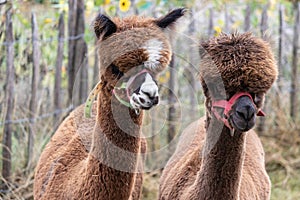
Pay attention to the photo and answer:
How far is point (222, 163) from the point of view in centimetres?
357

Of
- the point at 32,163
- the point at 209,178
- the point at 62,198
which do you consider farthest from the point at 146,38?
the point at 32,163

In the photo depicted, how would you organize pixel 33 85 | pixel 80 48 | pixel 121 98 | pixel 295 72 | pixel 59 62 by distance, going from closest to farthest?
1. pixel 121 98
2. pixel 33 85
3. pixel 59 62
4. pixel 80 48
5. pixel 295 72

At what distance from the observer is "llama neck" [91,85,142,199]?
352cm

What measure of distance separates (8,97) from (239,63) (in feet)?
8.70

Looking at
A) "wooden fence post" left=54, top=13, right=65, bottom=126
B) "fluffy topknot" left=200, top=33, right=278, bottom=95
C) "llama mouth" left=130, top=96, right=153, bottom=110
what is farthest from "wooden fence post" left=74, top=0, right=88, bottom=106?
"llama mouth" left=130, top=96, right=153, bottom=110

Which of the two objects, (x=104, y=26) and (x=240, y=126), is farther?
(x=104, y=26)

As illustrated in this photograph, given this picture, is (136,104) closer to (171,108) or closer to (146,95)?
(146,95)

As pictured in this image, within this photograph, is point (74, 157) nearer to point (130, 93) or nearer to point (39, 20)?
point (130, 93)

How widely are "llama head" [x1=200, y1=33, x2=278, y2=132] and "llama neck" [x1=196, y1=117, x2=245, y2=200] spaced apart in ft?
0.38

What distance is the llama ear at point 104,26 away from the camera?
3490mm

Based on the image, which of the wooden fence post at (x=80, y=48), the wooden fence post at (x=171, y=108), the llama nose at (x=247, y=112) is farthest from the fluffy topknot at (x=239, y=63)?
the wooden fence post at (x=171, y=108)

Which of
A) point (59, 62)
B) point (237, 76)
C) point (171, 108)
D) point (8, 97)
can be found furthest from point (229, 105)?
point (171, 108)

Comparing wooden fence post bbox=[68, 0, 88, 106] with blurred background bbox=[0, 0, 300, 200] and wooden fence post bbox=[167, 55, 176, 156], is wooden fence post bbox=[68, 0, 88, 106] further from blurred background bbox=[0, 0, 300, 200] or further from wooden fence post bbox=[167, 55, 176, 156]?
wooden fence post bbox=[167, 55, 176, 156]

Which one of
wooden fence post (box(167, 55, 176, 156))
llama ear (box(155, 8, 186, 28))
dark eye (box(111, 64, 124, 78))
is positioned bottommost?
wooden fence post (box(167, 55, 176, 156))
